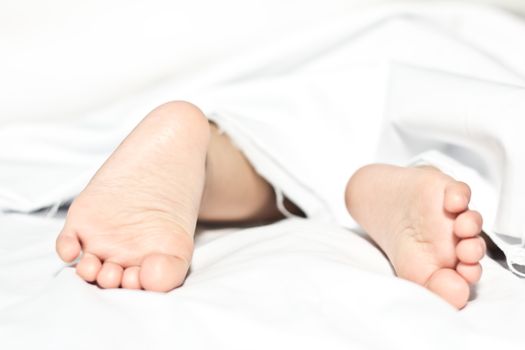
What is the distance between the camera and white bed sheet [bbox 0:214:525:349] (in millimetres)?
577

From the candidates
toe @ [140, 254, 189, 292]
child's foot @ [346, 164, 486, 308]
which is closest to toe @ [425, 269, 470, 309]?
child's foot @ [346, 164, 486, 308]

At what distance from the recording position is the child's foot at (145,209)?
2.27 feet

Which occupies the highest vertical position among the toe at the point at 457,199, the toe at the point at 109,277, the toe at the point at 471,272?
the toe at the point at 457,199

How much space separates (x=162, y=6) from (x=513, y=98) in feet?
1.98

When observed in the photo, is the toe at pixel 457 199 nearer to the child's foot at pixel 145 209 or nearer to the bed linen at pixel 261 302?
the bed linen at pixel 261 302

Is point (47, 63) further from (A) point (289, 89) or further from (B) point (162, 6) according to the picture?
(A) point (289, 89)

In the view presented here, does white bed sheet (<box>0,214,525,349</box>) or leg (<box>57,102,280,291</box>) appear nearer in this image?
white bed sheet (<box>0,214,525,349</box>)

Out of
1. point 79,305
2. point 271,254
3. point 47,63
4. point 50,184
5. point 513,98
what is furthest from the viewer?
point 47,63

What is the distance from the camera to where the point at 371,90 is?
3.44ft

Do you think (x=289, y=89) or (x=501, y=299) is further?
(x=289, y=89)

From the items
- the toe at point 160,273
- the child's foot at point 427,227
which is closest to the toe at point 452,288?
the child's foot at point 427,227

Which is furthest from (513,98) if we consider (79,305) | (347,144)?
(79,305)

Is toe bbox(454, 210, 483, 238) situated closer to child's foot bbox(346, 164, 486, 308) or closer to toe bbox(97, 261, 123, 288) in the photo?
child's foot bbox(346, 164, 486, 308)

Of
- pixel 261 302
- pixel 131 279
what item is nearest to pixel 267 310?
pixel 261 302
